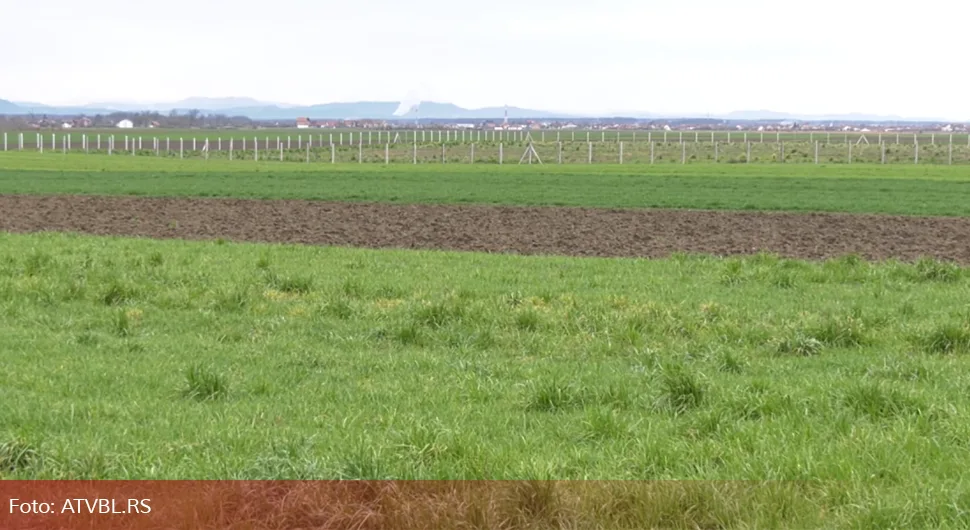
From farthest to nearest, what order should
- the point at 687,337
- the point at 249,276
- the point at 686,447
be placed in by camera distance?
1. the point at 249,276
2. the point at 687,337
3. the point at 686,447

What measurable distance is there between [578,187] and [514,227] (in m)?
15.8

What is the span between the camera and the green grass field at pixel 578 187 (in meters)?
34.4

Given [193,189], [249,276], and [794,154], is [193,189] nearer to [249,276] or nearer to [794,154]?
[249,276]

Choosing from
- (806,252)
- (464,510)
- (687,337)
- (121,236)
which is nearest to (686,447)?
(464,510)

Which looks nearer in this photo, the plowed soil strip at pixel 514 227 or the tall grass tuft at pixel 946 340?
the tall grass tuft at pixel 946 340

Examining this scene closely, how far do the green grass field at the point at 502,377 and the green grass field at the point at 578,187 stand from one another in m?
18.0

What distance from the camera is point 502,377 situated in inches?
380

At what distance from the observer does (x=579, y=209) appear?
31.8m

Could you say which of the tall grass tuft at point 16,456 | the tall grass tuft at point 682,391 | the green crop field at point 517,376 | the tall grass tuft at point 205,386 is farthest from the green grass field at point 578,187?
the tall grass tuft at point 16,456

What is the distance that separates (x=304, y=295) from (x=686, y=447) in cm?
806

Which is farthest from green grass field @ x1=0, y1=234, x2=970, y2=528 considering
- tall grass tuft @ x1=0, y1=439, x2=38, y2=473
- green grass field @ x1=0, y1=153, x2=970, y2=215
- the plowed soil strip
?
green grass field @ x1=0, y1=153, x2=970, y2=215

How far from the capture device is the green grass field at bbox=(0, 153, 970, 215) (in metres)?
34.4

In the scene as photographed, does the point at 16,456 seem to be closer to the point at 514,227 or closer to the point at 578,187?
the point at 514,227

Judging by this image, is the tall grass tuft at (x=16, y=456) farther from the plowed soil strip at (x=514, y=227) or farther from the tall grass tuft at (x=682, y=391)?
the plowed soil strip at (x=514, y=227)
